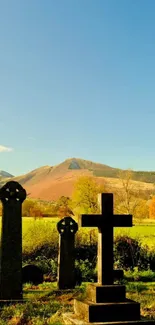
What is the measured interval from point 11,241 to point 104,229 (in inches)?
186

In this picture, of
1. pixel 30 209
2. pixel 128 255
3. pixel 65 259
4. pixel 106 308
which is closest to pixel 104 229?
pixel 106 308

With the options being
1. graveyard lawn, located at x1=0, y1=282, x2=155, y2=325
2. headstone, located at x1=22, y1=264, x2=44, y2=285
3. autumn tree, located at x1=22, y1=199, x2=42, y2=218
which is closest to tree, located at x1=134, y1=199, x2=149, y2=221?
autumn tree, located at x1=22, y1=199, x2=42, y2=218

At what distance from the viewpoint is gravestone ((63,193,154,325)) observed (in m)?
7.84

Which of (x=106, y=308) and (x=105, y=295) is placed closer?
(x=106, y=308)

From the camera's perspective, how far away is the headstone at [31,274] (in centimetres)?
1683

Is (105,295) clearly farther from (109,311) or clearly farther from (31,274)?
(31,274)

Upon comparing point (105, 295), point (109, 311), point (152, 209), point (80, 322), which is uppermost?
point (152, 209)

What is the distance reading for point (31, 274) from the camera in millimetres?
16875

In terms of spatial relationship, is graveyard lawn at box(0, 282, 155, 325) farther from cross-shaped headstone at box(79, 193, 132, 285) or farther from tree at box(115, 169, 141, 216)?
tree at box(115, 169, 141, 216)

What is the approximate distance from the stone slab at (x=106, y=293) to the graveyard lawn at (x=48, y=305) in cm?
75

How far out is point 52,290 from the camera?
14.0 m

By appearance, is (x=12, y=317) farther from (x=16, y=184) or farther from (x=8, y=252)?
(x=16, y=184)

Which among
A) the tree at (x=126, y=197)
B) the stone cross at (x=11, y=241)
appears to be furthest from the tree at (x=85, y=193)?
the stone cross at (x=11, y=241)

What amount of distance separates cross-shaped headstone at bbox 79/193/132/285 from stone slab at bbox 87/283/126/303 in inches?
7.1
